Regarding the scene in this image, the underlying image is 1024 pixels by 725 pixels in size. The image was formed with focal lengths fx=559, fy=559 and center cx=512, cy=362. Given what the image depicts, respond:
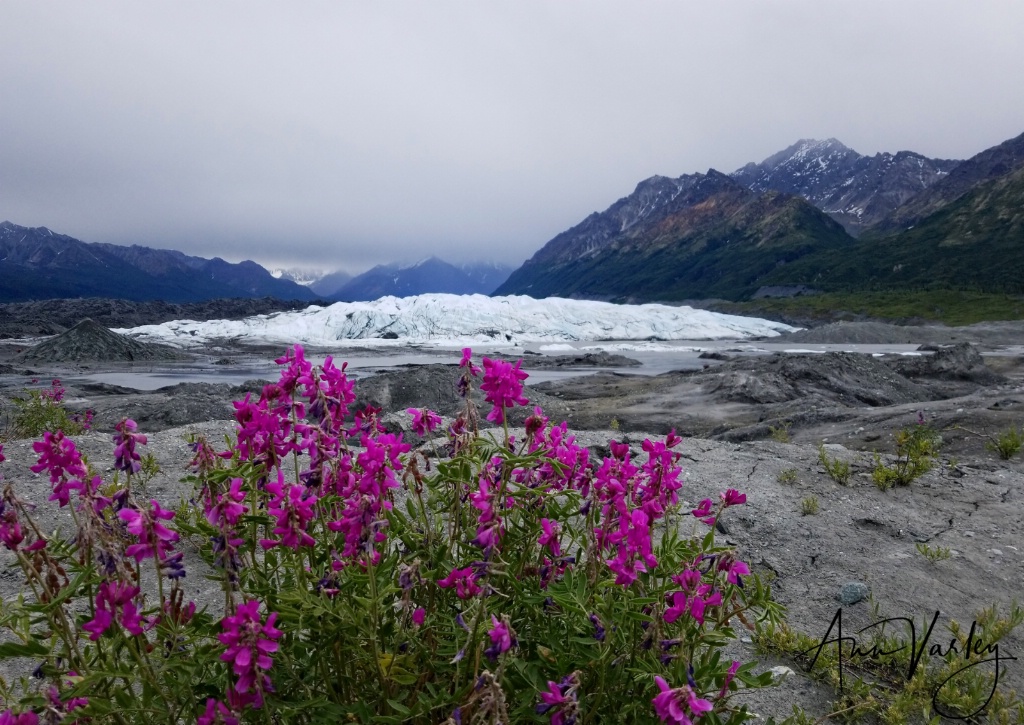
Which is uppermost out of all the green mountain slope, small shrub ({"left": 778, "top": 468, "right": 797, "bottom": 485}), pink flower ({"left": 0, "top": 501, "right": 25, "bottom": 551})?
the green mountain slope

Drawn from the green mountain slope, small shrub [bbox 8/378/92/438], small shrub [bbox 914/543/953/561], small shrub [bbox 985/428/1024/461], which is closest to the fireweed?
small shrub [bbox 914/543/953/561]

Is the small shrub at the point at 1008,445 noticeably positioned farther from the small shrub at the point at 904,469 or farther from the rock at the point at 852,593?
the rock at the point at 852,593

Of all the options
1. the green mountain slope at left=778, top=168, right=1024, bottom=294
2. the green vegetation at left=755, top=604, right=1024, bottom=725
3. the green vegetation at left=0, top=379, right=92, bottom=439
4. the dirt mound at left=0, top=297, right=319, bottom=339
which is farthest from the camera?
the green mountain slope at left=778, top=168, right=1024, bottom=294

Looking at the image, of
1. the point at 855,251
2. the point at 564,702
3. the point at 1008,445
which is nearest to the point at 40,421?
the point at 564,702

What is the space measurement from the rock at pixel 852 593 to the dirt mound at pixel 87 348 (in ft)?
136

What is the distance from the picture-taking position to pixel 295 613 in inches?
62.9

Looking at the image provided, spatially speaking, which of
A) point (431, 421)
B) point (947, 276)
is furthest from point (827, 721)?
point (947, 276)

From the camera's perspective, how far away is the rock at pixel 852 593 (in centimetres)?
368

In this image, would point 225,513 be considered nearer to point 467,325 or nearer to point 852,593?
point 852,593

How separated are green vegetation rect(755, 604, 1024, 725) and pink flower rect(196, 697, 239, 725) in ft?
7.11

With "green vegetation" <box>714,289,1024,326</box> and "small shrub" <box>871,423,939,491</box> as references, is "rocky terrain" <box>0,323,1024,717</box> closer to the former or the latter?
"small shrub" <box>871,423,939,491</box>

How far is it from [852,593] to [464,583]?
128 inches

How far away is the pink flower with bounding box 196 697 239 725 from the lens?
149cm
